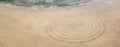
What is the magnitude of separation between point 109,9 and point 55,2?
2.35ft

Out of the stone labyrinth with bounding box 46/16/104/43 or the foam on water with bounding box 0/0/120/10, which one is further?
the foam on water with bounding box 0/0/120/10

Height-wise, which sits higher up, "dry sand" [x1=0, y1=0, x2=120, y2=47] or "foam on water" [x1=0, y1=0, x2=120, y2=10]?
"foam on water" [x1=0, y1=0, x2=120, y2=10]

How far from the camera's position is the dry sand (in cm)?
171

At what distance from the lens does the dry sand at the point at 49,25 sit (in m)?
1.71

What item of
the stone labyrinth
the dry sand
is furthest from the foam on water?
the stone labyrinth

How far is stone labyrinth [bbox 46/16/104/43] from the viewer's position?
1.79 meters

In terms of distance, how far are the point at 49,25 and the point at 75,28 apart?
29 centimetres

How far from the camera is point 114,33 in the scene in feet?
5.90

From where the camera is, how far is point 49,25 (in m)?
1.96

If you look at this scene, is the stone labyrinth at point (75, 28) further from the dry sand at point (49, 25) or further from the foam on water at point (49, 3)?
the foam on water at point (49, 3)

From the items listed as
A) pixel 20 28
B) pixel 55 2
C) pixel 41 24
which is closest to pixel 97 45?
pixel 41 24

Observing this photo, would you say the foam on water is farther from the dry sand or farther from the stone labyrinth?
the stone labyrinth

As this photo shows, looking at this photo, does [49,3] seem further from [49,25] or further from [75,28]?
[75,28]

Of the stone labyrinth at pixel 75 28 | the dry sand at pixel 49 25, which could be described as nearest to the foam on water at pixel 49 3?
the dry sand at pixel 49 25
